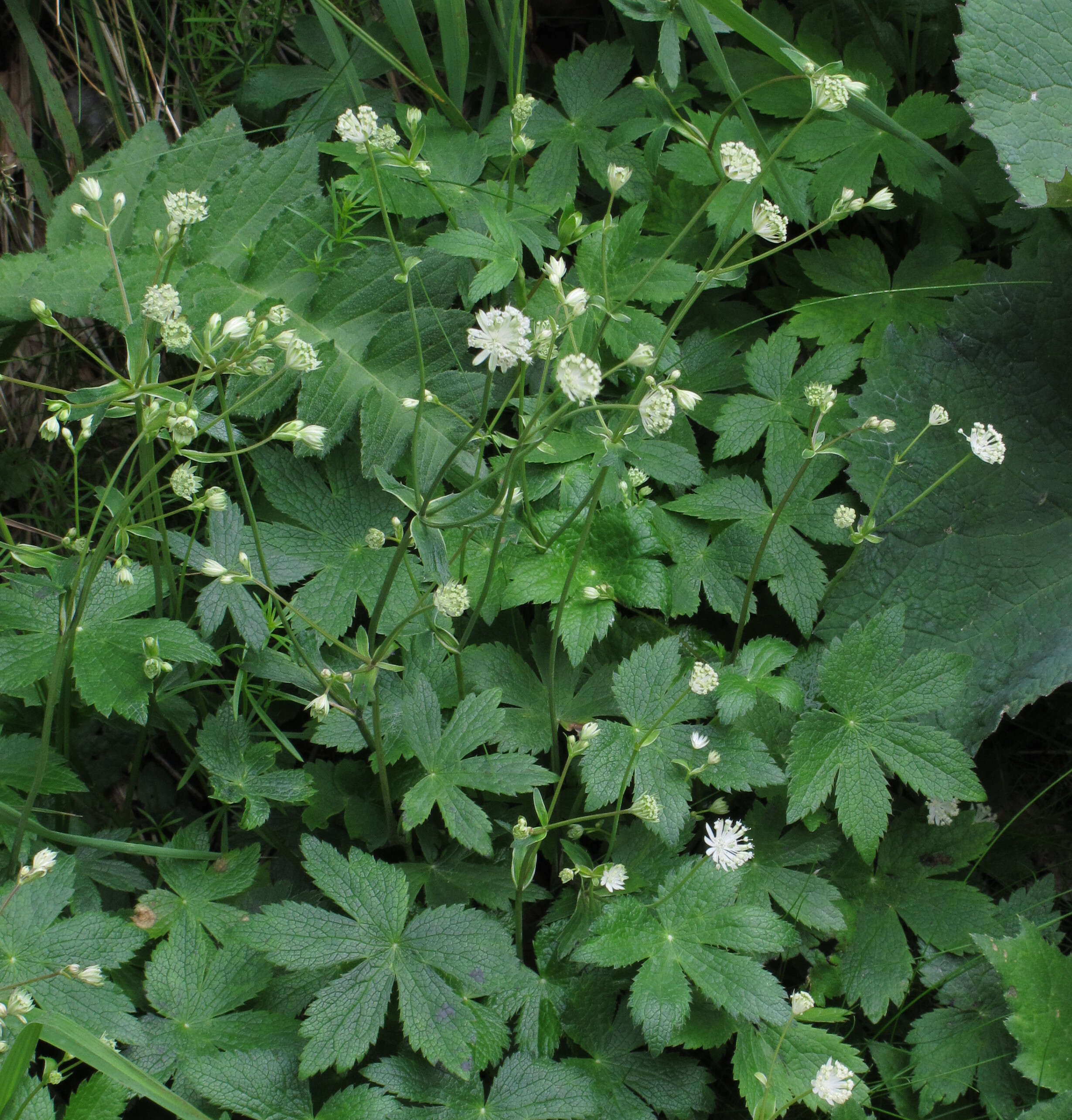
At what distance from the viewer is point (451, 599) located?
1502mm

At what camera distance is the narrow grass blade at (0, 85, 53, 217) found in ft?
8.20

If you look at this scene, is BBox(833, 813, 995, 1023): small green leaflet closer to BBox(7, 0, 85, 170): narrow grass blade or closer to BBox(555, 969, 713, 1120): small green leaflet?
BBox(555, 969, 713, 1120): small green leaflet

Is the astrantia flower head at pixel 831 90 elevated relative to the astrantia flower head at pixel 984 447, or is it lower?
elevated

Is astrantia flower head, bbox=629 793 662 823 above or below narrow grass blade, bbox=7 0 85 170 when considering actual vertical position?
below

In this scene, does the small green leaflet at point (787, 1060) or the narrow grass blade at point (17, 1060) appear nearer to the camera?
the narrow grass blade at point (17, 1060)

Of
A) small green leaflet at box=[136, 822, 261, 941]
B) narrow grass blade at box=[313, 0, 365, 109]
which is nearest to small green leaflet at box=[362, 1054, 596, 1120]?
small green leaflet at box=[136, 822, 261, 941]

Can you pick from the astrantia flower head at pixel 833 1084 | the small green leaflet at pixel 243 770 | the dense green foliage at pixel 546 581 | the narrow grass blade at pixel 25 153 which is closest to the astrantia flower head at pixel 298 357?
the dense green foliage at pixel 546 581

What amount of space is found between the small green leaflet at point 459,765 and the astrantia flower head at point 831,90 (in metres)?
1.21

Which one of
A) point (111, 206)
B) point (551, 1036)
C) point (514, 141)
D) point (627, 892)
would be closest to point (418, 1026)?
point (551, 1036)

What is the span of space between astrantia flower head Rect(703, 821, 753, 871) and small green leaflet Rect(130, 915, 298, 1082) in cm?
83

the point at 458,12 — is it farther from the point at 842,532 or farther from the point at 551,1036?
the point at 551,1036

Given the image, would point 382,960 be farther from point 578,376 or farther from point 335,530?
point 578,376

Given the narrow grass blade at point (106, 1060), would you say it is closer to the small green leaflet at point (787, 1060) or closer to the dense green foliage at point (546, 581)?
the dense green foliage at point (546, 581)

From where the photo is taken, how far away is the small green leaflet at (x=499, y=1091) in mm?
1595
